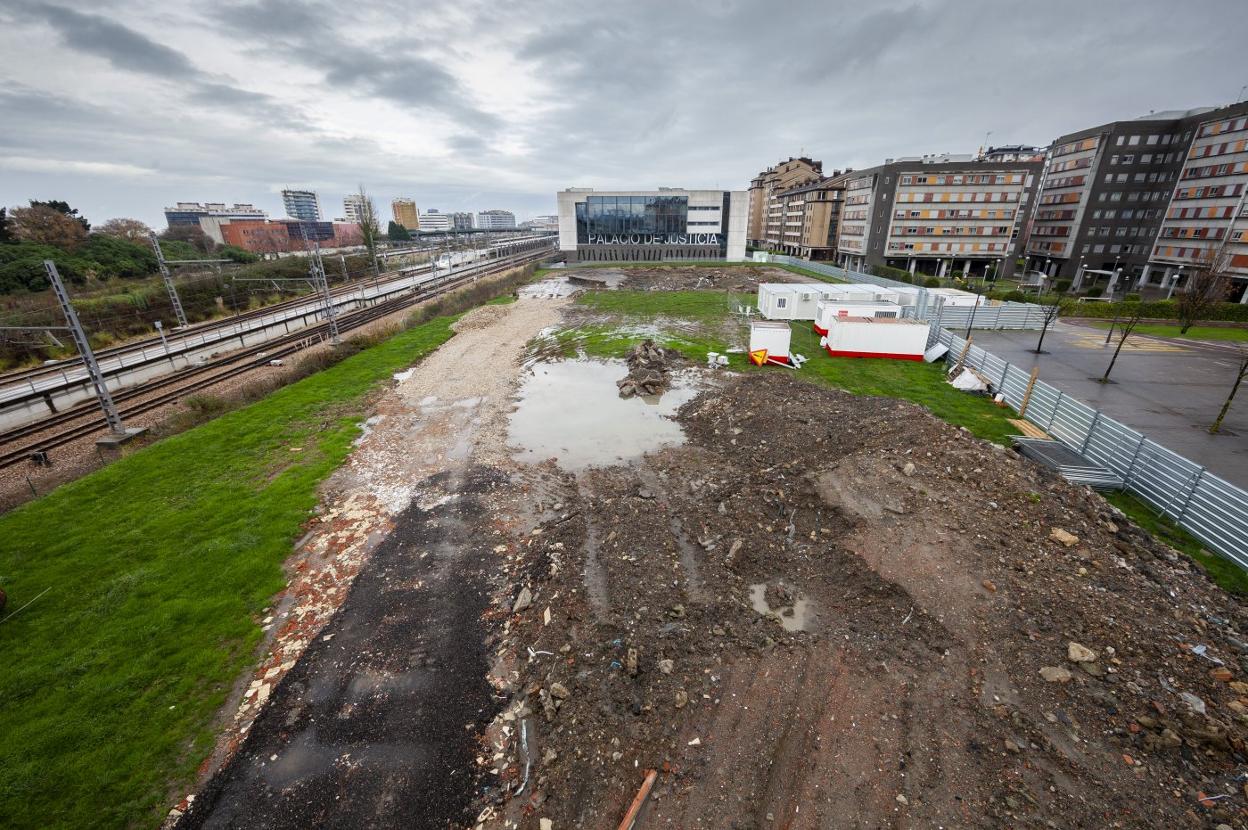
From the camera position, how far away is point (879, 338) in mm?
28750

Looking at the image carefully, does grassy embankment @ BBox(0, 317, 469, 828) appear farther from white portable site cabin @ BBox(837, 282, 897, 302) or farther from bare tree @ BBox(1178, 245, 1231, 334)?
bare tree @ BBox(1178, 245, 1231, 334)

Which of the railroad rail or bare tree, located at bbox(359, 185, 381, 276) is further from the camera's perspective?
bare tree, located at bbox(359, 185, 381, 276)

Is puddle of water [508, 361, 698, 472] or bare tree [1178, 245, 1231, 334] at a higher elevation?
bare tree [1178, 245, 1231, 334]

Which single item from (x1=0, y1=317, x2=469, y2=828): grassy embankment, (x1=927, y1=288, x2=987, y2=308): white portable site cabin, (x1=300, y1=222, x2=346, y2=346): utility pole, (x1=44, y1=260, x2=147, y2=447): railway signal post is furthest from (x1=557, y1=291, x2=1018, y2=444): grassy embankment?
(x1=44, y1=260, x2=147, y2=447): railway signal post

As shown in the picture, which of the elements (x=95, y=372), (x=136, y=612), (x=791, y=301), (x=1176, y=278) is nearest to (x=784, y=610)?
(x=136, y=612)

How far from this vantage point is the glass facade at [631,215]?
78875 mm

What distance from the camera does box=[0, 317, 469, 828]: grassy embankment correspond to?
7.34 metres

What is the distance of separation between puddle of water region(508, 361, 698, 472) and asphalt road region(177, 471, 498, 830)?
23.2 feet

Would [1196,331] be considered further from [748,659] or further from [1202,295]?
[748,659]

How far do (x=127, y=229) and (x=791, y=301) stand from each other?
10827 centimetres

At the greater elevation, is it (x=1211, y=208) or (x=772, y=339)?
(x=1211, y=208)

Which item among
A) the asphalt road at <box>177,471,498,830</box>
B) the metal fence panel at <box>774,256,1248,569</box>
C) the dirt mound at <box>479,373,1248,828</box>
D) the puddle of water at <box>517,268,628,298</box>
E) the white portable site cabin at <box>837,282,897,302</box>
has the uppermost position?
the white portable site cabin at <box>837,282,897,302</box>

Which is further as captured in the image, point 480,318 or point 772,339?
point 480,318

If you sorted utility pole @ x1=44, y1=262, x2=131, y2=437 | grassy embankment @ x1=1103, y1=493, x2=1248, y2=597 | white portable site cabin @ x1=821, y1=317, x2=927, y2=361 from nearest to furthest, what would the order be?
grassy embankment @ x1=1103, y1=493, x2=1248, y2=597
utility pole @ x1=44, y1=262, x2=131, y2=437
white portable site cabin @ x1=821, y1=317, x2=927, y2=361
